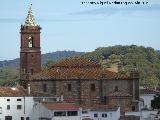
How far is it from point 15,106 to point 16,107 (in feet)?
0.45

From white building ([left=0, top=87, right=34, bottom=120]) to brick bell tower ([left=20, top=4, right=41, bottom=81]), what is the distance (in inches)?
276

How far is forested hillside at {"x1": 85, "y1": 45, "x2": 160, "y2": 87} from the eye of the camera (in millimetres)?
139125

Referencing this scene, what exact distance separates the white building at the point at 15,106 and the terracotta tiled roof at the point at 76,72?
3.49 m

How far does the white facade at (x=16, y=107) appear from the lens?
241 feet

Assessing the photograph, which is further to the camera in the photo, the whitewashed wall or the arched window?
the arched window

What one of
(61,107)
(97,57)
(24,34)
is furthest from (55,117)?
(97,57)

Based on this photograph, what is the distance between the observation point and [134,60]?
152 m

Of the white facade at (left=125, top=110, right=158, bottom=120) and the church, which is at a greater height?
the church

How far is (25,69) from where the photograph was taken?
80875 millimetres

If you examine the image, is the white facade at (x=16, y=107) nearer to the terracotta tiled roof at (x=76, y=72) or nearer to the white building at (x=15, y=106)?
the white building at (x=15, y=106)

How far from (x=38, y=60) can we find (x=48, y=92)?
5686 mm

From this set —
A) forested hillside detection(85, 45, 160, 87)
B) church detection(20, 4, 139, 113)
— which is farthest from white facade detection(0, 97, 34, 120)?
forested hillside detection(85, 45, 160, 87)

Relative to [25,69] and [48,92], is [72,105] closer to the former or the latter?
[48,92]

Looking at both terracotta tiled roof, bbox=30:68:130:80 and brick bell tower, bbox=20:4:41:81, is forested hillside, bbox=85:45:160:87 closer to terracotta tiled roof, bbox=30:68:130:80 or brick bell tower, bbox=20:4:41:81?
brick bell tower, bbox=20:4:41:81
